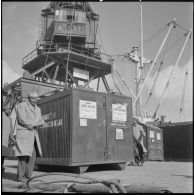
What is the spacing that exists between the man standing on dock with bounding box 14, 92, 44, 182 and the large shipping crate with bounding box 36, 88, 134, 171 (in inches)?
54.2

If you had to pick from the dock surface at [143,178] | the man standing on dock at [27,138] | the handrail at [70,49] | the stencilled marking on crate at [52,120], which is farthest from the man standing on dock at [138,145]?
the handrail at [70,49]

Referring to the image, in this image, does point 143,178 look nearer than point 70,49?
Yes

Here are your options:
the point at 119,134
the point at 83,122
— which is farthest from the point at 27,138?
the point at 119,134

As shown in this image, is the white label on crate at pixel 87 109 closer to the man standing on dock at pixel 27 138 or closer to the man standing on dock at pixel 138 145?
the man standing on dock at pixel 27 138

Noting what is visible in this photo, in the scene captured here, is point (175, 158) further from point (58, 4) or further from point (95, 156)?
point (58, 4)

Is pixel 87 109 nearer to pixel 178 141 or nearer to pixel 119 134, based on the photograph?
pixel 119 134

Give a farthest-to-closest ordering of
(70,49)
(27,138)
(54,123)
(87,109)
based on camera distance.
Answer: (70,49)
(54,123)
(87,109)
(27,138)

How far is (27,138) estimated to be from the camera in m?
5.54

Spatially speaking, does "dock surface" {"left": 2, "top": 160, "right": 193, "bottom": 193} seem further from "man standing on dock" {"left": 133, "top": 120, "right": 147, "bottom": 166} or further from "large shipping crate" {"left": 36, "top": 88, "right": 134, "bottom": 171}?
"man standing on dock" {"left": 133, "top": 120, "right": 147, "bottom": 166}

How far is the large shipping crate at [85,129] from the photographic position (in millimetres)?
7121

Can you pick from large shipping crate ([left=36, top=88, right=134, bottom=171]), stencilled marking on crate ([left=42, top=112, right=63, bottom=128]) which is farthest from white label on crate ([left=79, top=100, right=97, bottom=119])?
stencilled marking on crate ([left=42, top=112, right=63, bottom=128])

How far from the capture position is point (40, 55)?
2220cm

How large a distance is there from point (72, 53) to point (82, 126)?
15.4 meters

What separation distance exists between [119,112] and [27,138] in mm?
3238
